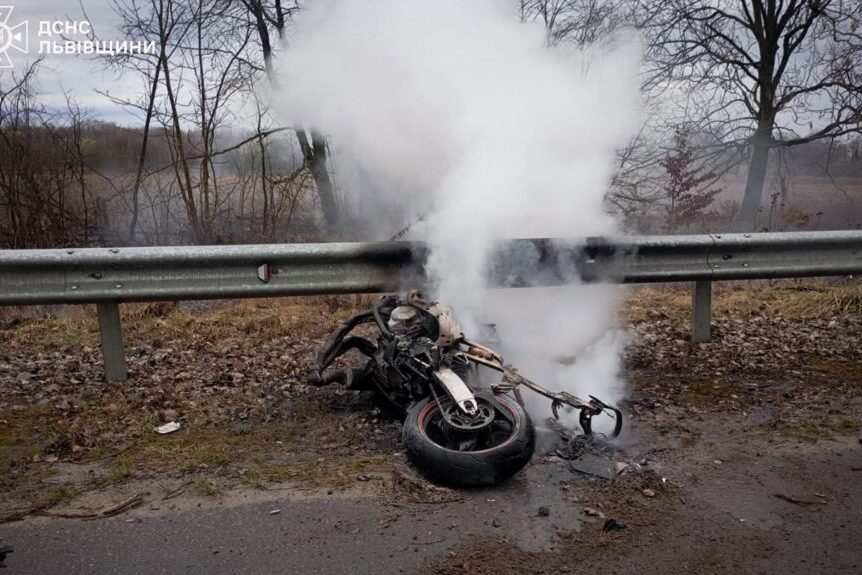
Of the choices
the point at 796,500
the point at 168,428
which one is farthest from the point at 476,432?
the point at 168,428

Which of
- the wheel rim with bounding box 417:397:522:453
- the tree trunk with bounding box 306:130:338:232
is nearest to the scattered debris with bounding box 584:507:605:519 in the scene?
the wheel rim with bounding box 417:397:522:453

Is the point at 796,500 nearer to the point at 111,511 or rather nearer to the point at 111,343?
the point at 111,511

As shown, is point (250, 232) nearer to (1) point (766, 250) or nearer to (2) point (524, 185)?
(2) point (524, 185)

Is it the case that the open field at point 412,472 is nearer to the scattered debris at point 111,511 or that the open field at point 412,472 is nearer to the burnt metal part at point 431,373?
the scattered debris at point 111,511

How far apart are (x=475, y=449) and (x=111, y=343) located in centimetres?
309

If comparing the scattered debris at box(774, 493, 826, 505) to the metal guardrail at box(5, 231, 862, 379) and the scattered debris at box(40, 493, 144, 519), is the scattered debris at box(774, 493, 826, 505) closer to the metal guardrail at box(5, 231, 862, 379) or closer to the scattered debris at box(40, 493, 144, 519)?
the metal guardrail at box(5, 231, 862, 379)

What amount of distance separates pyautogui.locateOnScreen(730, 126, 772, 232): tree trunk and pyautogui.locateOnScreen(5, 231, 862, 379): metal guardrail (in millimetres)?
8236

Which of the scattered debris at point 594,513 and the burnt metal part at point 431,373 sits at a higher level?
the burnt metal part at point 431,373

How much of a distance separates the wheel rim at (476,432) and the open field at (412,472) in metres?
0.24

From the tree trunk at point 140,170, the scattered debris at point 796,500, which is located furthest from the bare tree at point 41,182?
the scattered debris at point 796,500

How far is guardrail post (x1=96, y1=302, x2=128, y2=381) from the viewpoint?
5.53 m

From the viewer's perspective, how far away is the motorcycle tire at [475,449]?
3771 mm

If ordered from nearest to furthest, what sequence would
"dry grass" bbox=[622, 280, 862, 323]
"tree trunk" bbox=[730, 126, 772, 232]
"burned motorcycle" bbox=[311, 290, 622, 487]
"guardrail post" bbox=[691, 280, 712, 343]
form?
"burned motorcycle" bbox=[311, 290, 622, 487] → "guardrail post" bbox=[691, 280, 712, 343] → "dry grass" bbox=[622, 280, 862, 323] → "tree trunk" bbox=[730, 126, 772, 232]

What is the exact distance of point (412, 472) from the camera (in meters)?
3.99
